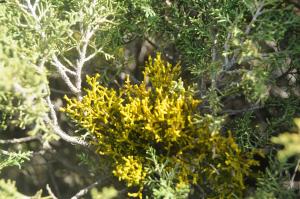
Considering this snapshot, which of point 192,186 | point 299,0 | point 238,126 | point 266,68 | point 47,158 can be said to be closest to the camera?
point 266,68

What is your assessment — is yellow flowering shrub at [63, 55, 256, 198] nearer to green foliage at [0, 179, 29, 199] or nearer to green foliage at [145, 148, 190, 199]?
green foliage at [145, 148, 190, 199]

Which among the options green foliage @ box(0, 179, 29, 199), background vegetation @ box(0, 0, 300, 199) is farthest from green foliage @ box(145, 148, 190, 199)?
green foliage @ box(0, 179, 29, 199)

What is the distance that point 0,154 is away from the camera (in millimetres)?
3062

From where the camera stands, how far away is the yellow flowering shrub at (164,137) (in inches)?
102

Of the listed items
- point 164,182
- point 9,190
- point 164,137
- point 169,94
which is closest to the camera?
point 9,190

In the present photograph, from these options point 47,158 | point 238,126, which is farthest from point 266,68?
point 47,158

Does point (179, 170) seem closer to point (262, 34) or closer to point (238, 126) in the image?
point (238, 126)

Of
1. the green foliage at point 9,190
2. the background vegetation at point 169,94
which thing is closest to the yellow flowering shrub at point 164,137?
the background vegetation at point 169,94

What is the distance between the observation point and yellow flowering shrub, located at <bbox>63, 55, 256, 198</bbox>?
2.59m

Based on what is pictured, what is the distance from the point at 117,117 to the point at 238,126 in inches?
38.1

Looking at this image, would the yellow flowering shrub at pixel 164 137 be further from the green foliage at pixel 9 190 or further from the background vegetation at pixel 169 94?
the green foliage at pixel 9 190

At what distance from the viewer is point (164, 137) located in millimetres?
2639

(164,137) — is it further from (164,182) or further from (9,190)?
(9,190)

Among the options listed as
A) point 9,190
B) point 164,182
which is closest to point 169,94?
point 164,182
